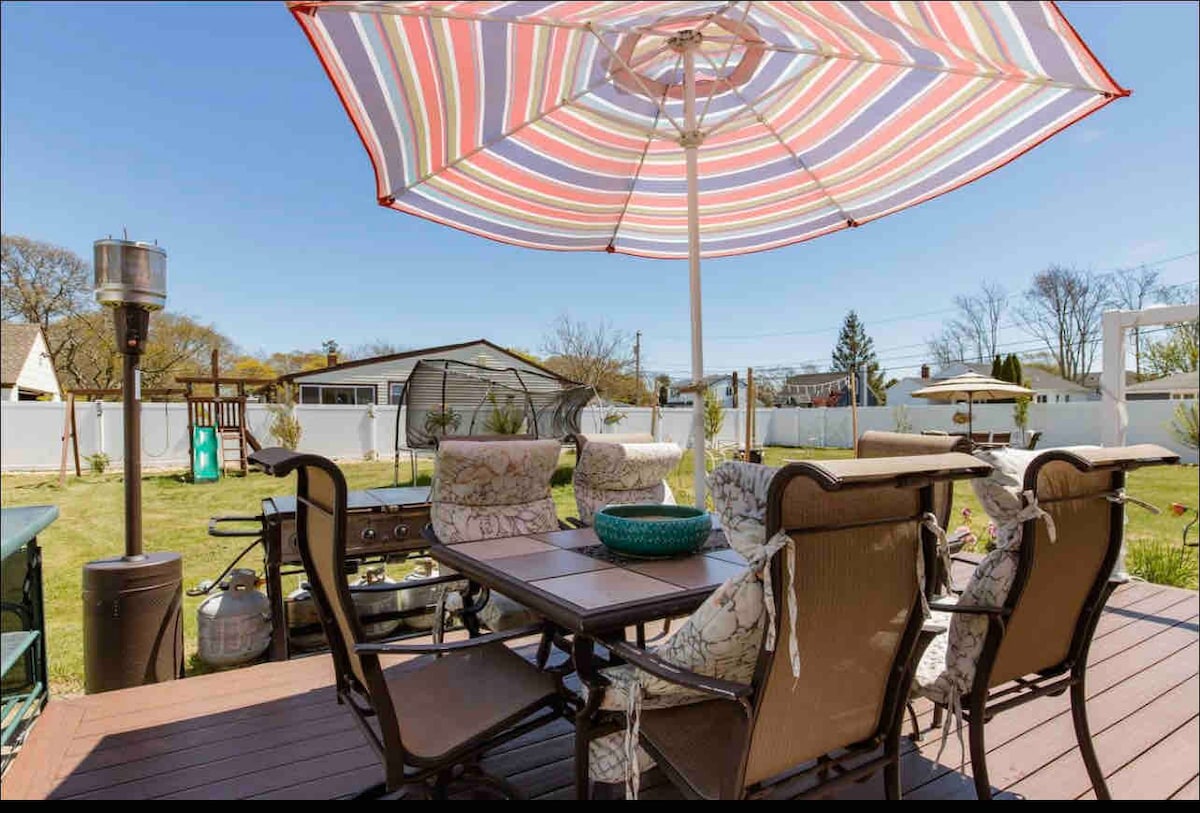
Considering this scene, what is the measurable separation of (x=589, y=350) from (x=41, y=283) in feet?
47.8

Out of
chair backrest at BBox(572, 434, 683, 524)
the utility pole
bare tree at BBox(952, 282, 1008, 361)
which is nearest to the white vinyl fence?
the utility pole

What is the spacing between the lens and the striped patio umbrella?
6.59 feet

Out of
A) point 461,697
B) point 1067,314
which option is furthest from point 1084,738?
point 1067,314

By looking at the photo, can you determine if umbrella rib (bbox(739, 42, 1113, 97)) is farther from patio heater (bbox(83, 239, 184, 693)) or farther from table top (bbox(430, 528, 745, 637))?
patio heater (bbox(83, 239, 184, 693))

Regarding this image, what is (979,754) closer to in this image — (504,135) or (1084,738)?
(1084,738)

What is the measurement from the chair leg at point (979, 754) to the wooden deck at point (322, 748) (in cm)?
31

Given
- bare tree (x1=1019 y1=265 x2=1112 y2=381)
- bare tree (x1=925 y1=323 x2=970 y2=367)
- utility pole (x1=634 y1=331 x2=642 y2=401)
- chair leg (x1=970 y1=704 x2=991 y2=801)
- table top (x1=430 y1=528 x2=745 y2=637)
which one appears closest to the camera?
table top (x1=430 y1=528 x2=745 y2=637)

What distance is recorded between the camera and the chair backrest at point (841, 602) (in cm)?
108

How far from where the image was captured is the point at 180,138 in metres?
9.91

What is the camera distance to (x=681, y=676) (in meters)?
1.21

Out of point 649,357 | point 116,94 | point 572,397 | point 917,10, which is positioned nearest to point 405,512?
point 917,10

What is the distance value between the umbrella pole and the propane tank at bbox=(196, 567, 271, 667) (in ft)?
7.47

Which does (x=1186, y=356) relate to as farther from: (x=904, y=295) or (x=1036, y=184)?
(x=904, y=295)
